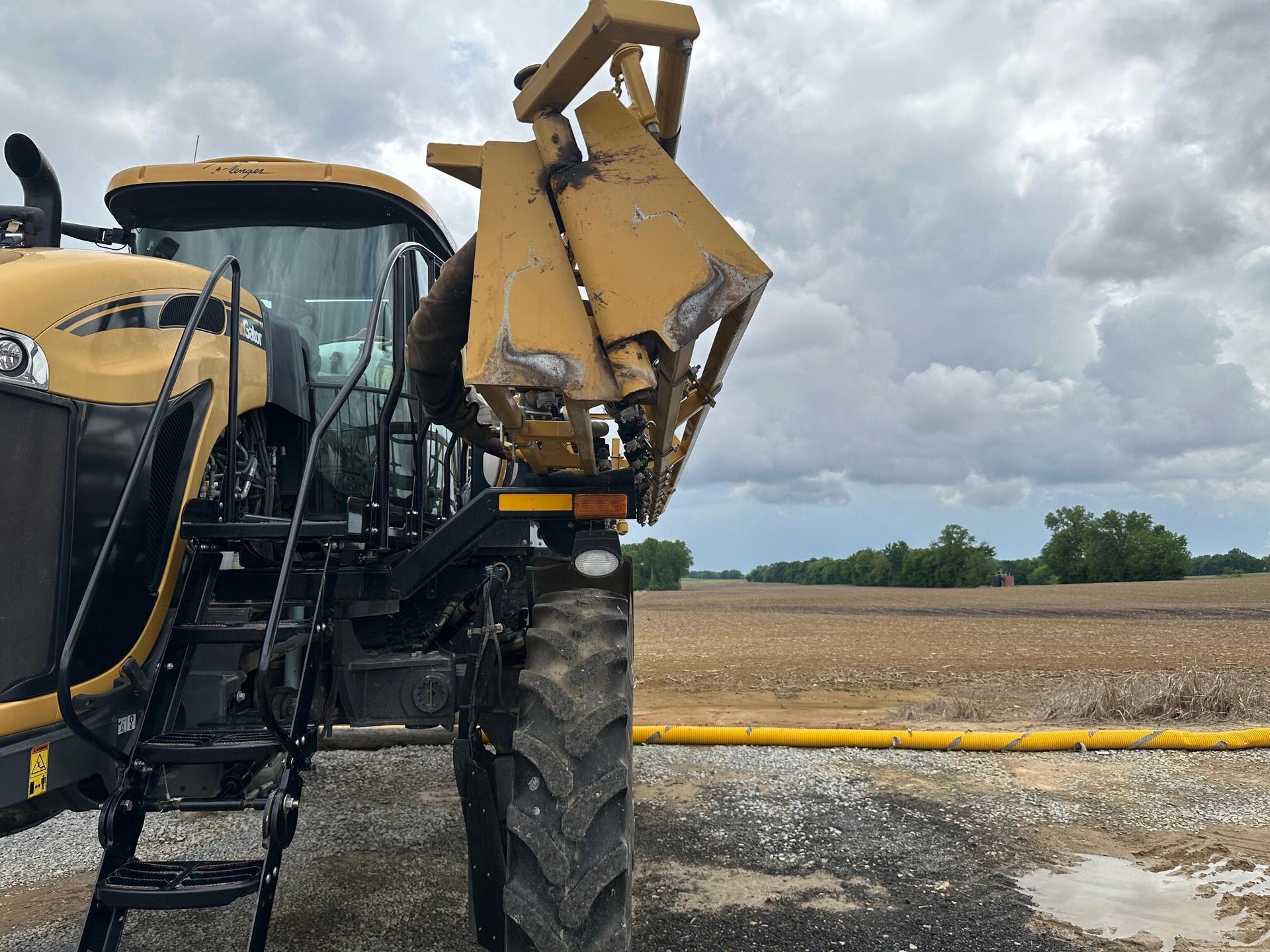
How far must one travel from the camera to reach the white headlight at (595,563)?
11.0 ft

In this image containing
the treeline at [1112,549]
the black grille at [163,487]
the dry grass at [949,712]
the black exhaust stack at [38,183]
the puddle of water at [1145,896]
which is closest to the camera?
the black grille at [163,487]

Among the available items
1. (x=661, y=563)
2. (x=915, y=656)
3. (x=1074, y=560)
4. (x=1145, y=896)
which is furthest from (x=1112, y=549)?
(x=1145, y=896)

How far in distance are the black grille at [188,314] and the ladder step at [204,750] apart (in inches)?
58.1

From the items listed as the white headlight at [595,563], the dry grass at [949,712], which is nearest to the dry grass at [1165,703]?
the dry grass at [949,712]

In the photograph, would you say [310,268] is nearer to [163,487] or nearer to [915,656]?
[163,487]

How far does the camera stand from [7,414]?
8.68 ft

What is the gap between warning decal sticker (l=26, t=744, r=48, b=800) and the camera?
256 cm

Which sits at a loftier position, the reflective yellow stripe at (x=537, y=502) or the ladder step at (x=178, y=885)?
the reflective yellow stripe at (x=537, y=502)

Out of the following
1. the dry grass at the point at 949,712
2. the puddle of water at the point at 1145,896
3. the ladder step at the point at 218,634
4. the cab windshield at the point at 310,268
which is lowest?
the puddle of water at the point at 1145,896

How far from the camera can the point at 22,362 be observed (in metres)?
2.69

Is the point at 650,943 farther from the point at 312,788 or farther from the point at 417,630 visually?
the point at 312,788

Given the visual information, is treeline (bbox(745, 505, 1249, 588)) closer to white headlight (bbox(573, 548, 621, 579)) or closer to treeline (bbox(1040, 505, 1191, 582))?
treeline (bbox(1040, 505, 1191, 582))

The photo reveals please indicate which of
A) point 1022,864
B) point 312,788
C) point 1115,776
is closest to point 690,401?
point 1022,864

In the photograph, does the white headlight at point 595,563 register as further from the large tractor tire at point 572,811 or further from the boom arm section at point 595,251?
the boom arm section at point 595,251
